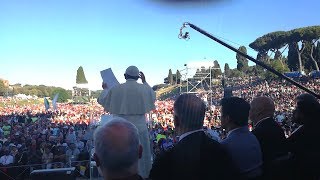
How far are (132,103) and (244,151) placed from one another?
2089 mm

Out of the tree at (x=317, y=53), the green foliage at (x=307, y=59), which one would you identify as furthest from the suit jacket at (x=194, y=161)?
the tree at (x=317, y=53)

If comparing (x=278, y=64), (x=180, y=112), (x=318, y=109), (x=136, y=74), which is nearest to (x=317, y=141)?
(x=318, y=109)

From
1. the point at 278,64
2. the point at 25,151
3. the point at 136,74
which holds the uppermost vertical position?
the point at 278,64

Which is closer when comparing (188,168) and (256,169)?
(188,168)

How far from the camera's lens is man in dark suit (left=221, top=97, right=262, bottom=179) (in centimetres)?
314

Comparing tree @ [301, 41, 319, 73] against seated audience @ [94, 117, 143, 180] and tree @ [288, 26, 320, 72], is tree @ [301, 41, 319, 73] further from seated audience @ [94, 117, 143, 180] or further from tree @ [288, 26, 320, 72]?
seated audience @ [94, 117, 143, 180]

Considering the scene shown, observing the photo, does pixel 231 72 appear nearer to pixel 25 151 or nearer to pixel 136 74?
pixel 25 151

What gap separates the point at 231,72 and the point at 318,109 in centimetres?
7400

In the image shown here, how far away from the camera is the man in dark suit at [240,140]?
3137 millimetres

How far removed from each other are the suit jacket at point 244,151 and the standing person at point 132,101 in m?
1.83

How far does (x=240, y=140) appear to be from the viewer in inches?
126

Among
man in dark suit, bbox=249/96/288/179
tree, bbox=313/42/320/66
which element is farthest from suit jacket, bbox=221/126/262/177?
tree, bbox=313/42/320/66

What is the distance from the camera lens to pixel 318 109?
4.14 metres

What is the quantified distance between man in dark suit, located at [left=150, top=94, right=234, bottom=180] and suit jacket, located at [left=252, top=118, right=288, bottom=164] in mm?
881
